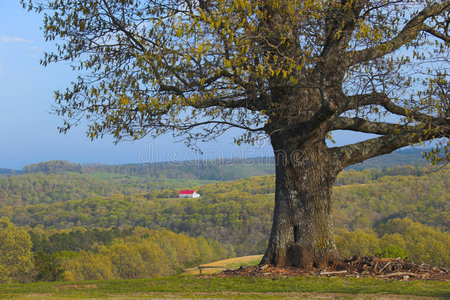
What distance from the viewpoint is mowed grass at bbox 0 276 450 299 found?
29.3 feet

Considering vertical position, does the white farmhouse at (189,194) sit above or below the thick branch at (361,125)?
below

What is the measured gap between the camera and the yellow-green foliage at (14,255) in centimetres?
4478

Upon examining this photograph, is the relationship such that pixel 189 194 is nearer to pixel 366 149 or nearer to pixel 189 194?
pixel 189 194

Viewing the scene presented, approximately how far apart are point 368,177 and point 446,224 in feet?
108

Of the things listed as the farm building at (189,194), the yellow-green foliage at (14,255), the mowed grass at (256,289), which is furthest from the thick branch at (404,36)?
the farm building at (189,194)

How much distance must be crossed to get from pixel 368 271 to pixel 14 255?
1771 inches

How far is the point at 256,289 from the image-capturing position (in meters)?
9.62

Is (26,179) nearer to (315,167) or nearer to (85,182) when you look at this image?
(85,182)

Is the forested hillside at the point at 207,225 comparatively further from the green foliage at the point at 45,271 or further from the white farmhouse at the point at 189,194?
the white farmhouse at the point at 189,194

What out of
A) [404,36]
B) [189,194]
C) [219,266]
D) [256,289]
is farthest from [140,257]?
[189,194]

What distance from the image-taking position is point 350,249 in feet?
146

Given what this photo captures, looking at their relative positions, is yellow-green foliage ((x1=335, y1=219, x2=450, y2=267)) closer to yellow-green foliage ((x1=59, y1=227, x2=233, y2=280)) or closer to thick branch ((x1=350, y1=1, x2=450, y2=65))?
yellow-green foliage ((x1=59, y1=227, x2=233, y2=280))

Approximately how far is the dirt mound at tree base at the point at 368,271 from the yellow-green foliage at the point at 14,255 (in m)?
39.0

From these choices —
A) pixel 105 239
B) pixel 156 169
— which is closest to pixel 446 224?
pixel 105 239
